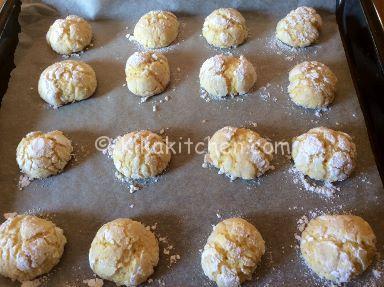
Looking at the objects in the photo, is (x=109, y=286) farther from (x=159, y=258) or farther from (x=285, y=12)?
(x=285, y=12)

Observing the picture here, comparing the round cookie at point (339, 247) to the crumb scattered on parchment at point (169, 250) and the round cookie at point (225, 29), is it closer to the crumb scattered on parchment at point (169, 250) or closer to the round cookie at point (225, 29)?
the crumb scattered on parchment at point (169, 250)

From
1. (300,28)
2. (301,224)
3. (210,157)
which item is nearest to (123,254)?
(210,157)

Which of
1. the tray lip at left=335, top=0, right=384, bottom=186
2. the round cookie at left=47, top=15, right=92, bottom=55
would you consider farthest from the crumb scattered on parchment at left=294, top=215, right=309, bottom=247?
the round cookie at left=47, top=15, right=92, bottom=55

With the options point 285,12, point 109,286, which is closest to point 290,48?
point 285,12

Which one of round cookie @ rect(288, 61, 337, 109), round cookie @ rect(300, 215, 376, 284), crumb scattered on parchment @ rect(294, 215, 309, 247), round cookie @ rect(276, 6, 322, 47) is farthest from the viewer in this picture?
round cookie @ rect(276, 6, 322, 47)

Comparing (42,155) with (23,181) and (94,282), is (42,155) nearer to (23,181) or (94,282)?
(23,181)

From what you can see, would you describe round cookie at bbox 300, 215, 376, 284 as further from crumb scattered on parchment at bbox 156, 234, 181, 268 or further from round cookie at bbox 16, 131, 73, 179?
round cookie at bbox 16, 131, 73, 179
